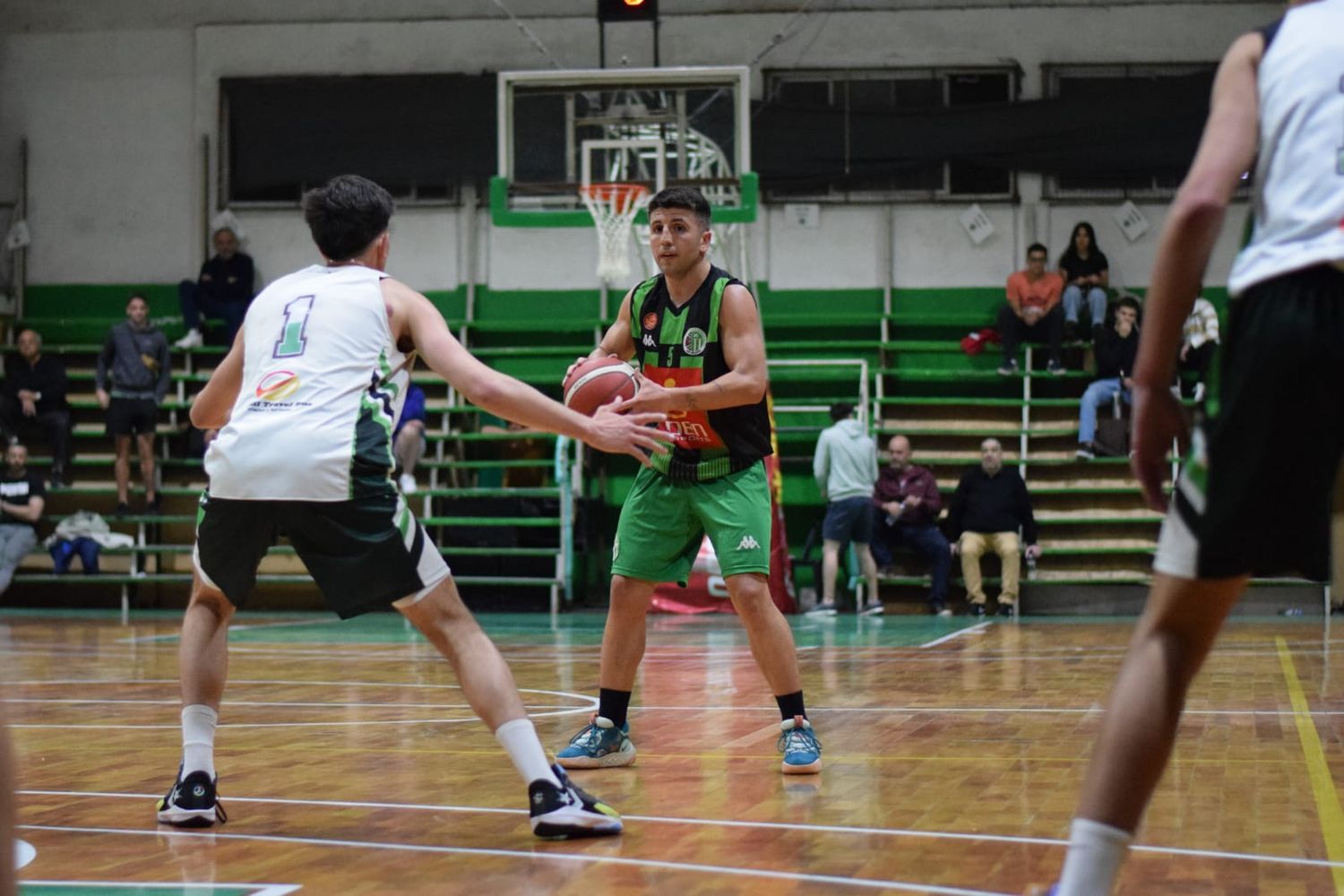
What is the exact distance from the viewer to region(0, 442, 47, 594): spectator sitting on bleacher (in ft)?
47.8

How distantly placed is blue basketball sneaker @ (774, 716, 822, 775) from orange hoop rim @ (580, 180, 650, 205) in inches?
334

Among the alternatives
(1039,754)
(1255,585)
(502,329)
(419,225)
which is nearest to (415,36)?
(419,225)

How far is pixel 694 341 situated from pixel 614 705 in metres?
1.19

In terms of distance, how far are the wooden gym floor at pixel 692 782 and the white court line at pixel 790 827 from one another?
0.01m

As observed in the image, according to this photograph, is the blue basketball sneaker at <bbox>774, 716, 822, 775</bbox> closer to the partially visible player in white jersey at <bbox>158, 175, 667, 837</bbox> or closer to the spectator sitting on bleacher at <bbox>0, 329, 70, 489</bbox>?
the partially visible player in white jersey at <bbox>158, 175, 667, 837</bbox>

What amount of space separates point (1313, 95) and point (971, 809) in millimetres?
2249

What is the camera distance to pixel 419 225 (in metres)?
17.7

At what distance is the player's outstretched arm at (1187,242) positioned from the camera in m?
2.27

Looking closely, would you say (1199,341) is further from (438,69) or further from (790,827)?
(790,827)

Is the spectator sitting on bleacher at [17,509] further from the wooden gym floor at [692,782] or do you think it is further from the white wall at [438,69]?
the wooden gym floor at [692,782]

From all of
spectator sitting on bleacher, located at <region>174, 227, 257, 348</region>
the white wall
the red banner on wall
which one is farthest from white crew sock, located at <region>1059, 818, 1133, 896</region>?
spectator sitting on bleacher, located at <region>174, 227, 257, 348</region>

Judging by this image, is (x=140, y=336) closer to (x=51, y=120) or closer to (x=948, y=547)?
(x=51, y=120)

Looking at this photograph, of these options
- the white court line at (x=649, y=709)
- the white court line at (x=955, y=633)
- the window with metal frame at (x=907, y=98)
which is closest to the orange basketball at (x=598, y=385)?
the white court line at (x=649, y=709)

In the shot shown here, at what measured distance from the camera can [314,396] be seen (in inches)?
147
